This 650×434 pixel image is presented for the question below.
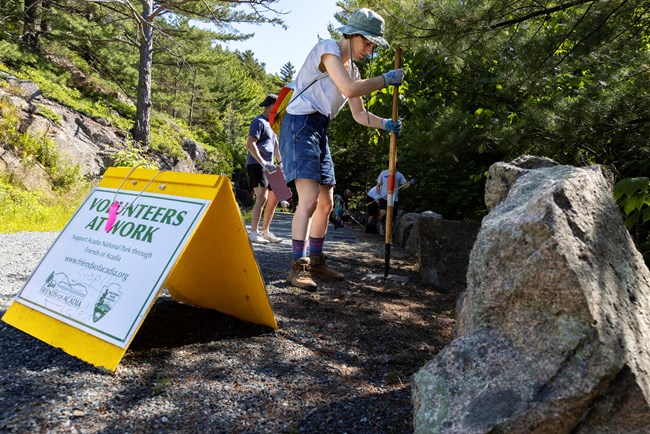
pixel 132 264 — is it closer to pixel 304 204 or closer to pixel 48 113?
pixel 304 204

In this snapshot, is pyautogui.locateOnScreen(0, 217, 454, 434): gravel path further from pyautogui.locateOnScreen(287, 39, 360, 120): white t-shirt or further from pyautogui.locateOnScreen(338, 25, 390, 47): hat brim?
pyautogui.locateOnScreen(338, 25, 390, 47): hat brim

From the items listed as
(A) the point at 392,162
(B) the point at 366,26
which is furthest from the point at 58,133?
(B) the point at 366,26

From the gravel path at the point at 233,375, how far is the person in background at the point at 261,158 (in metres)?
3.05

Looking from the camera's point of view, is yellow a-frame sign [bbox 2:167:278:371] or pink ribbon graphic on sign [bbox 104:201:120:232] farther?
pink ribbon graphic on sign [bbox 104:201:120:232]

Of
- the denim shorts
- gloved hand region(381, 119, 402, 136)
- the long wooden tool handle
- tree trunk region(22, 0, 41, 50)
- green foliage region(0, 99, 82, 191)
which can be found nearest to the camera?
the denim shorts

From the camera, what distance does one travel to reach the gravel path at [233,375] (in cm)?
172

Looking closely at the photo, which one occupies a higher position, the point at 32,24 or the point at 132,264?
the point at 32,24

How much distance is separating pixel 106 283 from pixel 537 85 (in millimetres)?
3485

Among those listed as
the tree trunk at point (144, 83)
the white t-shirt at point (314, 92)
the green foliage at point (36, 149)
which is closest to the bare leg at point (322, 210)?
the white t-shirt at point (314, 92)

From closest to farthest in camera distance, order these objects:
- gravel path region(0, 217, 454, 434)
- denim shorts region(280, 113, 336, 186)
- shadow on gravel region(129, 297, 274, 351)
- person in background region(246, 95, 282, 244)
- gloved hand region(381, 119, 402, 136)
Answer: gravel path region(0, 217, 454, 434) → shadow on gravel region(129, 297, 274, 351) → denim shorts region(280, 113, 336, 186) → gloved hand region(381, 119, 402, 136) → person in background region(246, 95, 282, 244)

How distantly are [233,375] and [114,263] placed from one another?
759mm

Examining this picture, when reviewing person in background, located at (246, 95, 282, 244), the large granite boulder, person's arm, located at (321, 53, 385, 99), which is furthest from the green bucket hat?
person in background, located at (246, 95, 282, 244)

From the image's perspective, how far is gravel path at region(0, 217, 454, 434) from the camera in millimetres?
1717

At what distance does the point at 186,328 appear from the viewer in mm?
2711
